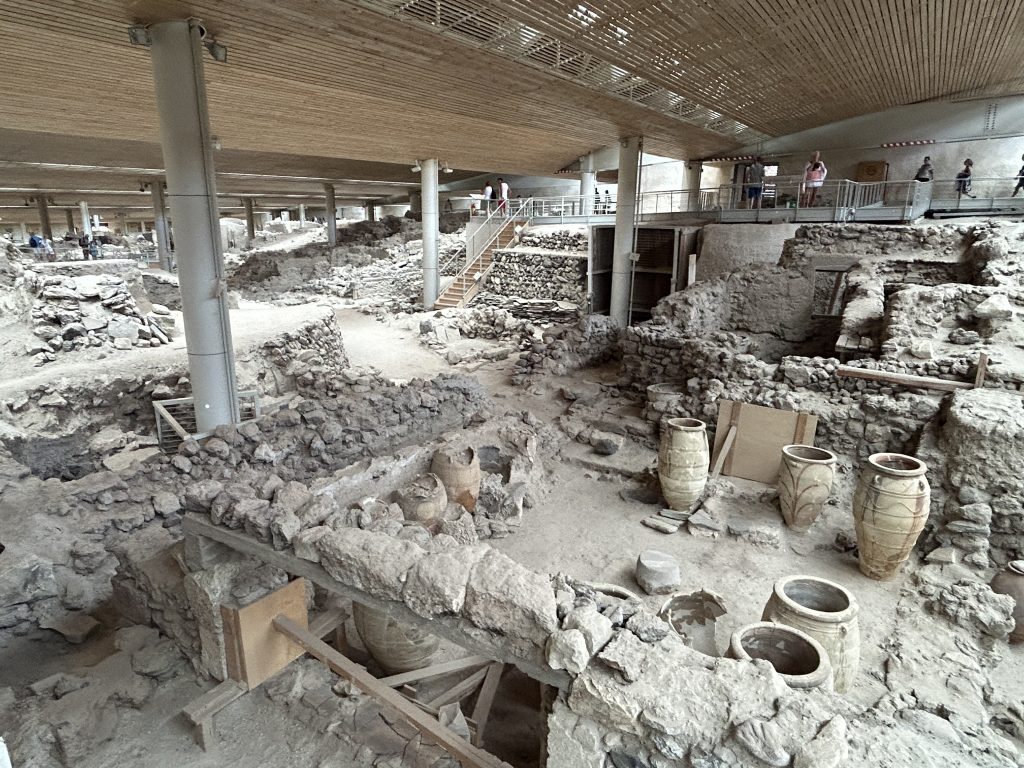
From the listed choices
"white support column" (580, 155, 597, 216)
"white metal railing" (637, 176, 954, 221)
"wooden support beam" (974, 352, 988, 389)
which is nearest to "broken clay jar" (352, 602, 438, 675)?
"wooden support beam" (974, 352, 988, 389)

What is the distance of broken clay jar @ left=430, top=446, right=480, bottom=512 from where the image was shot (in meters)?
5.71

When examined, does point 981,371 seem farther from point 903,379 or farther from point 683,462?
point 683,462

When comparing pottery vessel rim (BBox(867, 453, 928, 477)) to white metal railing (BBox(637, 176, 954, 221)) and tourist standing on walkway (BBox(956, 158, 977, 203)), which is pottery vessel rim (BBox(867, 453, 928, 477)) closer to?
white metal railing (BBox(637, 176, 954, 221))

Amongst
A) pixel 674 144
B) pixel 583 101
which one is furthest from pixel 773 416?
pixel 674 144

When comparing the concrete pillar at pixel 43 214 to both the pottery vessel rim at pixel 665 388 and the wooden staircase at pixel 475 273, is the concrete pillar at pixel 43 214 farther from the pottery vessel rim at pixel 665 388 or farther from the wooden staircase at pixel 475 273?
the pottery vessel rim at pixel 665 388

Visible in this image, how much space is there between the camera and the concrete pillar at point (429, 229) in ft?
57.3

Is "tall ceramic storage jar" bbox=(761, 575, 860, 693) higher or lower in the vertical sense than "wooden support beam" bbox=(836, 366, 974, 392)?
lower

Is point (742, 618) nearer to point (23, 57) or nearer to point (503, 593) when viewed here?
point (503, 593)

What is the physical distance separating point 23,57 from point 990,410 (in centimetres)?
1102

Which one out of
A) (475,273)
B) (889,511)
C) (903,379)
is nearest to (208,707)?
(889,511)

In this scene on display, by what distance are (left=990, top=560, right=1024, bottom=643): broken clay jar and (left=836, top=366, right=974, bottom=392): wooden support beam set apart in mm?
2370

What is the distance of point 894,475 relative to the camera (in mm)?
4633

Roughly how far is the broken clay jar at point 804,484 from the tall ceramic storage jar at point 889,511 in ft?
2.00

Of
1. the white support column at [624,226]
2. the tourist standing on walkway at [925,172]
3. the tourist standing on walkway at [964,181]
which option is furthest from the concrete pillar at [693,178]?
the tourist standing on walkway at [964,181]
